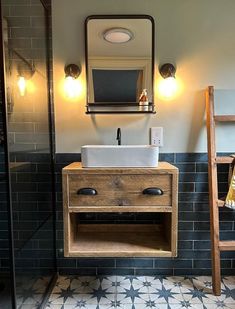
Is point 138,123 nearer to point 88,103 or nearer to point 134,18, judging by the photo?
point 88,103

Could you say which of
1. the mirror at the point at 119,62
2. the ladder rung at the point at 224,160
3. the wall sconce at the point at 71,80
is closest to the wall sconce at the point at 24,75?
the wall sconce at the point at 71,80

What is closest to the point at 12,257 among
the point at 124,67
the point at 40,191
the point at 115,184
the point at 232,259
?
the point at 40,191

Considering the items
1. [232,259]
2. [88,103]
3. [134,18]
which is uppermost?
[134,18]

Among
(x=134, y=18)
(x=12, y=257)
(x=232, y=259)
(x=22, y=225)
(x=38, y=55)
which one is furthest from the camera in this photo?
(x=232, y=259)

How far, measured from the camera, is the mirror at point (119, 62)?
1.68m

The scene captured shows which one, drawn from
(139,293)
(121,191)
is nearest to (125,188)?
(121,191)

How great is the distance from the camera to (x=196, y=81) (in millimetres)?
1716

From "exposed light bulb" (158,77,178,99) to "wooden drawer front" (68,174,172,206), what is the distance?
609mm

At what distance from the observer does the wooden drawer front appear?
142 centimetres

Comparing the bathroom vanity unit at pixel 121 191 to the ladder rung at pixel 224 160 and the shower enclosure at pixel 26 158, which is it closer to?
the shower enclosure at pixel 26 158

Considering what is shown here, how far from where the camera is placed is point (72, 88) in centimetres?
172

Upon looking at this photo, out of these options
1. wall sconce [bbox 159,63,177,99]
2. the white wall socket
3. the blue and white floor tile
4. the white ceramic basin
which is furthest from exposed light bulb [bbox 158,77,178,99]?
the blue and white floor tile

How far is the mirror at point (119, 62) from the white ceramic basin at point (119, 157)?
0.39 m

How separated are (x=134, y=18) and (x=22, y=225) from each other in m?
1.44
